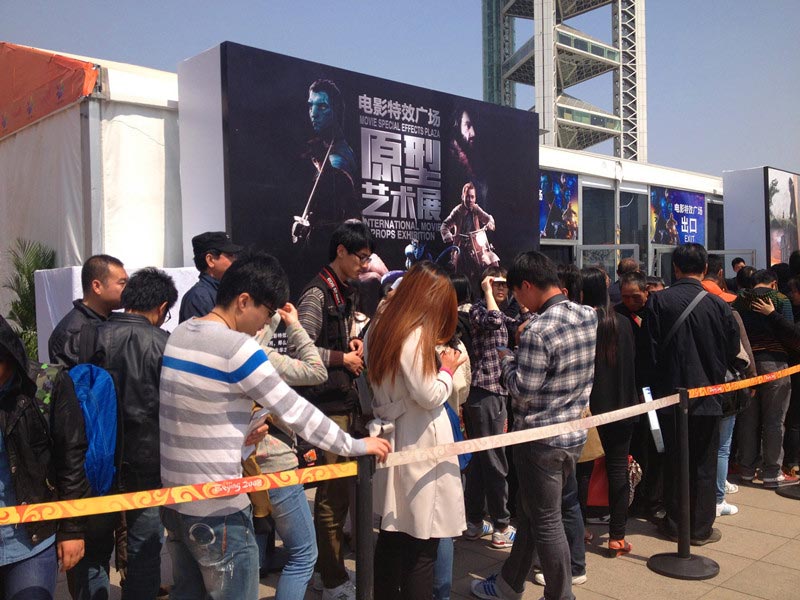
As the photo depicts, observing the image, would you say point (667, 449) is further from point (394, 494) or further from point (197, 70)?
point (197, 70)

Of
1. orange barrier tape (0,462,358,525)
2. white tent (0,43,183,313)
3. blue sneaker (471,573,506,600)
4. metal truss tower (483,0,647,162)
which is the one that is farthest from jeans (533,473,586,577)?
metal truss tower (483,0,647,162)

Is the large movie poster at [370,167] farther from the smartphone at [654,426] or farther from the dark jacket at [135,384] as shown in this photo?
the smartphone at [654,426]

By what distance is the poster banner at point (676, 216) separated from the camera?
14.2 m

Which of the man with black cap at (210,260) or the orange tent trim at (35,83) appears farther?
the orange tent trim at (35,83)

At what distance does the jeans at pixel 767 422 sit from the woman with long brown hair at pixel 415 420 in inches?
168

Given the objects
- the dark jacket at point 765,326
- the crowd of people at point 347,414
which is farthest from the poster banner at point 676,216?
the crowd of people at point 347,414

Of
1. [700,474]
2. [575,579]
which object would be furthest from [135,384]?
[700,474]

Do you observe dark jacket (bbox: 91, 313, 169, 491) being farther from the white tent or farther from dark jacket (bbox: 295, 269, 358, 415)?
the white tent

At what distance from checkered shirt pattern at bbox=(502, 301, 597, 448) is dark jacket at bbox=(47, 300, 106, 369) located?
200 centimetres

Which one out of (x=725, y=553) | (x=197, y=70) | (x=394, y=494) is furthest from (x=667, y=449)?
(x=197, y=70)

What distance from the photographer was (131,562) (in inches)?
121

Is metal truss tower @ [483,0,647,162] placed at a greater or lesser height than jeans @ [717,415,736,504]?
greater

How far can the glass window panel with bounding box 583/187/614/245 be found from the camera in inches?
511

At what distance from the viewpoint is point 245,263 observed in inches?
92.6
